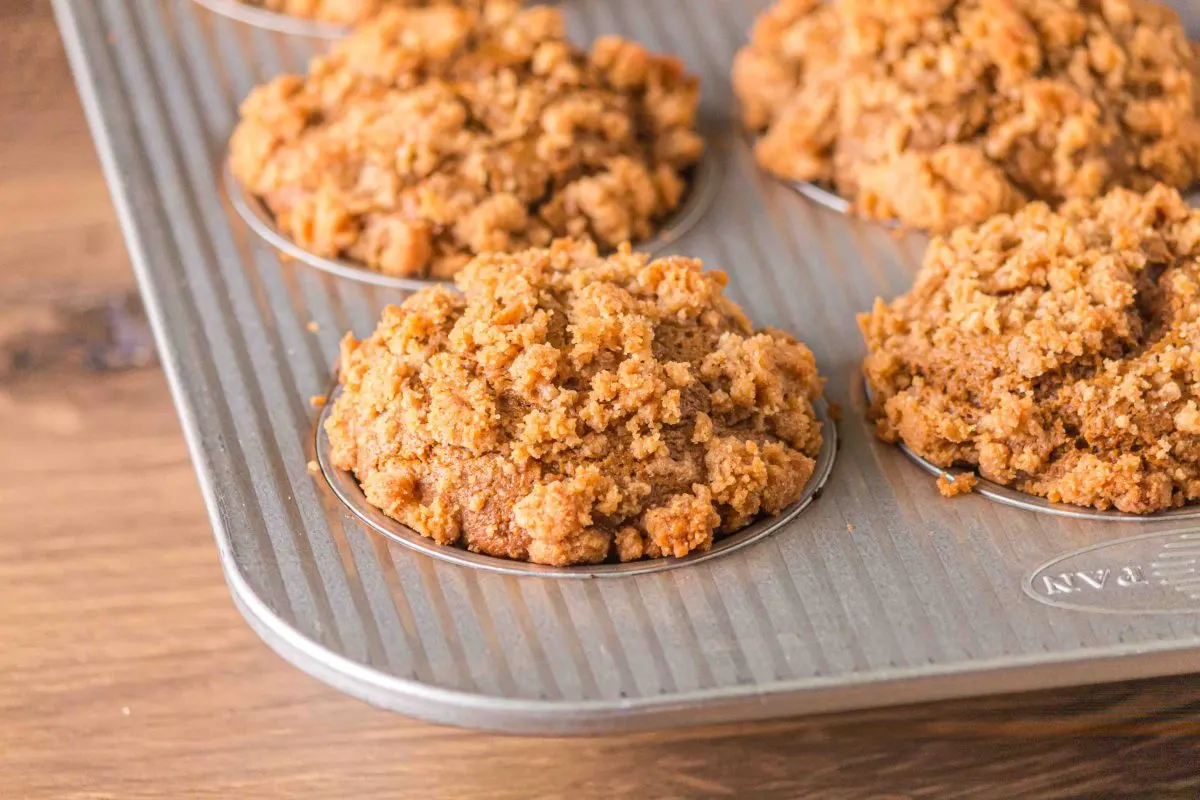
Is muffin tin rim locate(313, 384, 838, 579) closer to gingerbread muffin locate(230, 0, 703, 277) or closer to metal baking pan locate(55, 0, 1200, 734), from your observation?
metal baking pan locate(55, 0, 1200, 734)

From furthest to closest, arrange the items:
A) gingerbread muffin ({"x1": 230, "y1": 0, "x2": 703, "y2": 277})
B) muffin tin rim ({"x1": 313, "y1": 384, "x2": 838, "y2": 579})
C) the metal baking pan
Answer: gingerbread muffin ({"x1": 230, "y1": 0, "x2": 703, "y2": 277}) < muffin tin rim ({"x1": 313, "y1": 384, "x2": 838, "y2": 579}) < the metal baking pan

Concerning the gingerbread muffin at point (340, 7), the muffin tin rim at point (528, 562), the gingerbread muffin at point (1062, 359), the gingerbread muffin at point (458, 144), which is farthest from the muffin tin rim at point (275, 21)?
the gingerbread muffin at point (1062, 359)

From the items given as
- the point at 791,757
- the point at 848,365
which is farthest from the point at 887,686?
the point at 848,365

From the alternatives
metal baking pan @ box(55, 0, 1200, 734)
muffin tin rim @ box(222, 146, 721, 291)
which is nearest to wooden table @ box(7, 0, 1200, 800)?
metal baking pan @ box(55, 0, 1200, 734)

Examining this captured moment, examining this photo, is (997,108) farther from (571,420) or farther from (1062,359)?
(571,420)

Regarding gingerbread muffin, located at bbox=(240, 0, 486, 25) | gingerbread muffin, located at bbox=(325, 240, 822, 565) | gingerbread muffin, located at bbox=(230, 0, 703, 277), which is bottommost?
gingerbread muffin, located at bbox=(325, 240, 822, 565)

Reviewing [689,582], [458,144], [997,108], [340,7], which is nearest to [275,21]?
[340,7]
